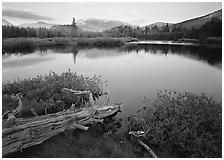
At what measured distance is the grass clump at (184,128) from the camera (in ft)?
21.0

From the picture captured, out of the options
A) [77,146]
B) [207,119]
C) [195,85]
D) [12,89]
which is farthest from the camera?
[195,85]

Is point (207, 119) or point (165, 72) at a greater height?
point (165, 72)

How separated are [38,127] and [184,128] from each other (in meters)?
4.58

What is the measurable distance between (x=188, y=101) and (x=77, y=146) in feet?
16.3

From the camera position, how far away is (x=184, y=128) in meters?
7.08

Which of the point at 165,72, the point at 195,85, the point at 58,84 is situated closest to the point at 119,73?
the point at 165,72

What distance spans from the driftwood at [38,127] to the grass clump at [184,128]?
71.3 inches

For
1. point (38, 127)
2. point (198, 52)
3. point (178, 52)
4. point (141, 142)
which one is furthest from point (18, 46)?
point (141, 142)

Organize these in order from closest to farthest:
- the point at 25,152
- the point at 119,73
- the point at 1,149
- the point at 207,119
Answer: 1. the point at 1,149
2. the point at 25,152
3. the point at 207,119
4. the point at 119,73

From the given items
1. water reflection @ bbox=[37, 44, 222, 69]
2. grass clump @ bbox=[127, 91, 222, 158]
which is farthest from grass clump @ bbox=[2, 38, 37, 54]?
grass clump @ bbox=[127, 91, 222, 158]

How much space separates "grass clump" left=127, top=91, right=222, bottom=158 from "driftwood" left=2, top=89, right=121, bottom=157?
5.94 feet

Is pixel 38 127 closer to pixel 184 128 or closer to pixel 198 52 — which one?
pixel 184 128

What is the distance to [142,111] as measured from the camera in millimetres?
9430

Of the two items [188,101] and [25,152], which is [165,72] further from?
[25,152]
